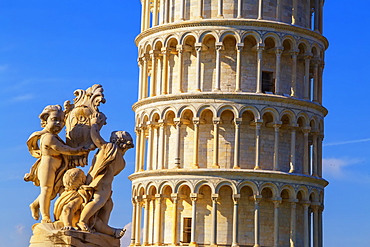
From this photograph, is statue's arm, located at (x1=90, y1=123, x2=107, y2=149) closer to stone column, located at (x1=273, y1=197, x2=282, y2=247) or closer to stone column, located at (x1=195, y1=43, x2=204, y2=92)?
stone column, located at (x1=195, y1=43, x2=204, y2=92)

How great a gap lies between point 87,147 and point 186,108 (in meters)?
40.8

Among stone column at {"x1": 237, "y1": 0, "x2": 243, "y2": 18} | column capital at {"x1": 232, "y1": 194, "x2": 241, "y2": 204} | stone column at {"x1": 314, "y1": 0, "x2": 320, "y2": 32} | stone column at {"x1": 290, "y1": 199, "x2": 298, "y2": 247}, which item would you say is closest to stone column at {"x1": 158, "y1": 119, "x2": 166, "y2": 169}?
column capital at {"x1": 232, "y1": 194, "x2": 241, "y2": 204}

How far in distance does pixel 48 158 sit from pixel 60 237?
161cm

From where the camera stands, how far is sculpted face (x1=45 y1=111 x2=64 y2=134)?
18031mm

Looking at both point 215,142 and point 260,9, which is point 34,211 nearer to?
point 215,142

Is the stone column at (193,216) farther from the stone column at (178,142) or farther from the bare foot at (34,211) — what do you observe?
the bare foot at (34,211)

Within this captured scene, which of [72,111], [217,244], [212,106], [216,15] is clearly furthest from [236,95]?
[72,111]

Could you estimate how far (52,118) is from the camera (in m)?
18.1

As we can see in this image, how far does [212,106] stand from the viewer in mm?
58500

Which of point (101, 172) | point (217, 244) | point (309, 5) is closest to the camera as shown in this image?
point (101, 172)

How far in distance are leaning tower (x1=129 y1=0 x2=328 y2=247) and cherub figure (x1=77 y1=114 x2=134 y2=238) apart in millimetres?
39636

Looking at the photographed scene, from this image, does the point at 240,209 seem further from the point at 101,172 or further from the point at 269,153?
the point at 101,172

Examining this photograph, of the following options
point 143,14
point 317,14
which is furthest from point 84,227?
point 317,14

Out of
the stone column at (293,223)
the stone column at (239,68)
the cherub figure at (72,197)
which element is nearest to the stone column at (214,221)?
the stone column at (293,223)
